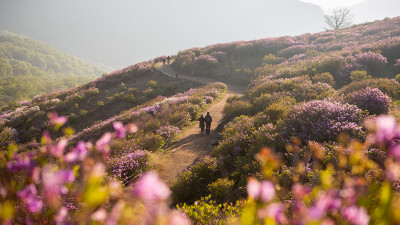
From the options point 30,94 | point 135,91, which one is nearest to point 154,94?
point 135,91

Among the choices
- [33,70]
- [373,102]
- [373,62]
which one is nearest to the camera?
[373,102]

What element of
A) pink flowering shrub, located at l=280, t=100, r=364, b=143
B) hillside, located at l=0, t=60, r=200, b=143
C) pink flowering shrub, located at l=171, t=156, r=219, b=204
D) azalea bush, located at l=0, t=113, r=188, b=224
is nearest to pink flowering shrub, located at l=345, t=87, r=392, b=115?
pink flowering shrub, located at l=280, t=100, r=364, b=143

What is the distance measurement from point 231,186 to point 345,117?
5.87m

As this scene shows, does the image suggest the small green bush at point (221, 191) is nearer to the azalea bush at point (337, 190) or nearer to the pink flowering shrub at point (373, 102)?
the azalea bush at point (337, 190)

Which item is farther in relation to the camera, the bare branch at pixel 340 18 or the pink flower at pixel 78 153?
the bare branch at pixel 340 18

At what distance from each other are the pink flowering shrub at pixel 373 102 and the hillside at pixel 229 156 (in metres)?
0.05

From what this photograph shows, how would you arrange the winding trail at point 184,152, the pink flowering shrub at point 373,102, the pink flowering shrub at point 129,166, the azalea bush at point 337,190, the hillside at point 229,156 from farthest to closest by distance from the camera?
the pink flowering shrub at point 373,102, the winding trail at point 184,152, the pink flowering shrub at point 129,166, the hillside at point 229,156, the azalea bush at point 337,190

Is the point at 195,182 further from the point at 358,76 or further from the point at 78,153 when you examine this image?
the point at 358,76

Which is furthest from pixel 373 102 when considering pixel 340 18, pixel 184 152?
pixel 340 18

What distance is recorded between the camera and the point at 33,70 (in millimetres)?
113375

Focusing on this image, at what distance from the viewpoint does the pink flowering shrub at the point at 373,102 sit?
30.5 feet

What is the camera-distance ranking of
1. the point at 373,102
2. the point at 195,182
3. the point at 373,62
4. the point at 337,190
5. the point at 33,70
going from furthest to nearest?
the point at 33,70 → the point at 373,62 → the point at 373,102 → the point at 195,182 → the point at 337,190

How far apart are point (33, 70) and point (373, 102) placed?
150 meters

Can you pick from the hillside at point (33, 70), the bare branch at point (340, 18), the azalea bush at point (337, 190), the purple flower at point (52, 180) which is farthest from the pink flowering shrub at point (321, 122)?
the hillside at point (33, 70)
